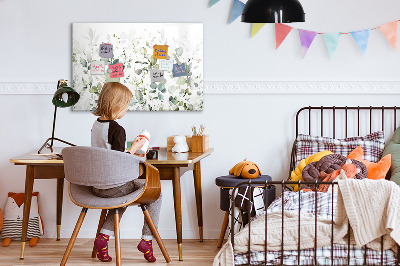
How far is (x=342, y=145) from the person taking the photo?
13.7 ft

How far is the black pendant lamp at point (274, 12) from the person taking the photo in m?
3.11

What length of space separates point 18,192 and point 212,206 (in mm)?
1445

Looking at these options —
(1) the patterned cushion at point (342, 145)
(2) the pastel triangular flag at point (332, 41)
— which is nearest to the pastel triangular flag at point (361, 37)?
(2) the pastel triangular flag at point (332, 41)

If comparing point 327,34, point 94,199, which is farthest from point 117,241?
point 327,34

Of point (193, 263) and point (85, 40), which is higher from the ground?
point (85, 40)

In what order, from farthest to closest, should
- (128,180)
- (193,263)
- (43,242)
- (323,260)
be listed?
(43,242) → (193,263) → (128,180) → (323,260)

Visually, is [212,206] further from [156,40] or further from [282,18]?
[282,18]

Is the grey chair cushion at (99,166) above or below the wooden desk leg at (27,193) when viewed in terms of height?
above

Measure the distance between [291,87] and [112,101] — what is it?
57.6 inches

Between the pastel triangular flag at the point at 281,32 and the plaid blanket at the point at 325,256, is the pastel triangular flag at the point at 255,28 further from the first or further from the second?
the plaid blanket at the point at 325,256

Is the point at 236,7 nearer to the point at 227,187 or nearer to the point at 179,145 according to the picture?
the point at 179,145

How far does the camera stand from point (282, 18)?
3113 millimetres

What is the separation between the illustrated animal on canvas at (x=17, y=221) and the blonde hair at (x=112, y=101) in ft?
4.04

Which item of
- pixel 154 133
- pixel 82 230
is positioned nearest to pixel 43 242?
pixel 82 230
